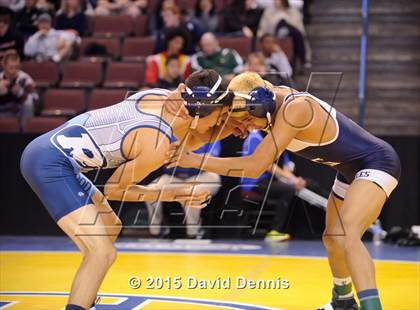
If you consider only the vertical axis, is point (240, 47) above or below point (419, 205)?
above

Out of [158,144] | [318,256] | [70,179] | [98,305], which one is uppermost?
[158,144]

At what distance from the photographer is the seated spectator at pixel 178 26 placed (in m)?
10.6

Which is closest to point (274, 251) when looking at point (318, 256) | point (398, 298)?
point (318, 256)

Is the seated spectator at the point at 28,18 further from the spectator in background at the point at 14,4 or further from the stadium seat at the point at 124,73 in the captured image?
the stadium seat at the point at 124,73

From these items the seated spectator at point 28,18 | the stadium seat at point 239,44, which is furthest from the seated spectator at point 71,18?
the stadium seat at point 239,44

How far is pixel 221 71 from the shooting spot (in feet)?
32.3

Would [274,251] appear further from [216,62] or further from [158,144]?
[158,144]

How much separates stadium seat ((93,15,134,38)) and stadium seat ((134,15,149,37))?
0.06 m

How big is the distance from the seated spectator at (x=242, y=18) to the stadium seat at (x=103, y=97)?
1.98 metres

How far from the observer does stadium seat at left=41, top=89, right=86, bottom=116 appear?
10305 mm

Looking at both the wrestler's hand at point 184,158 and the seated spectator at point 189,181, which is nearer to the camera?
the wrestler's hand at point 184,158

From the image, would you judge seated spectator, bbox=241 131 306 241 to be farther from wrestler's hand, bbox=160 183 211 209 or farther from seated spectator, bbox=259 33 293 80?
wrestler's hand, bbox=160 183 211 209

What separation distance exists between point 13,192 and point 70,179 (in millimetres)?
5335

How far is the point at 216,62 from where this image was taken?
32.4 feet
